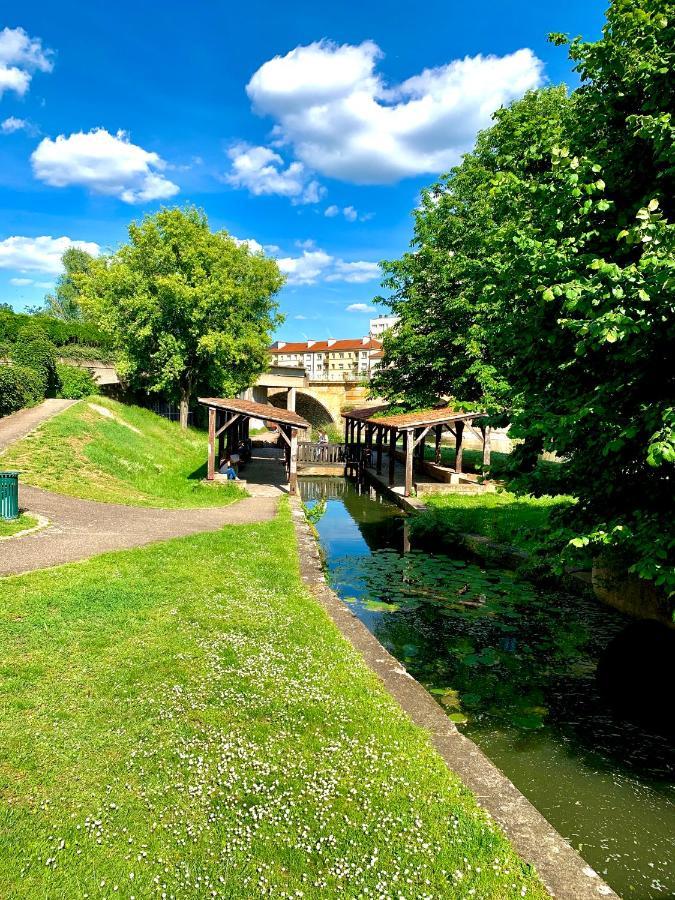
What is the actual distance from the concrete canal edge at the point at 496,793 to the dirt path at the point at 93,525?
5.16 metres

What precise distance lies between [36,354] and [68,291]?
38933 mm

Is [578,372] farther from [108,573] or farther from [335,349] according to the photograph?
[335,349]

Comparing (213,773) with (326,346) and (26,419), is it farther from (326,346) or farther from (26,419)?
(326,346)

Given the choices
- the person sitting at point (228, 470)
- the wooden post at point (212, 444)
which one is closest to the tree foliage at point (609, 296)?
the wooden post at point (212, 444)

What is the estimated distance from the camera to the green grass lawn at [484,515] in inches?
520

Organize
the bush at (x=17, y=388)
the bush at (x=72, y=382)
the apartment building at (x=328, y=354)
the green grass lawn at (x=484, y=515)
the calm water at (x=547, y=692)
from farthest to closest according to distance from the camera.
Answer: the apartment building at (x=328, y=354)
the bush at (x=72, y=382)
the bush at (x=17, y=388)
the green grass lawn at (x=484, y=515)
the calm water at (x=547, y=692)

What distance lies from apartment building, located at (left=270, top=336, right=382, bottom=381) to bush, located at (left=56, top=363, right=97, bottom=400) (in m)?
65.3

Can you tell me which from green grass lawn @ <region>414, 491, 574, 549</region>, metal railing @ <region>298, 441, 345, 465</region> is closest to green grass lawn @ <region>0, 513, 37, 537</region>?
green grass lawn @ <region>414, 491, 574, 549</region>

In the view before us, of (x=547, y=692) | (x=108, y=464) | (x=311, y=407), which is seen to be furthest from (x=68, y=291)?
(x=547, y=692)

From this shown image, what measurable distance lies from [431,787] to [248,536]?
25.8 feet

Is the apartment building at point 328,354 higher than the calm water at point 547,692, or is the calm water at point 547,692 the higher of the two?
the apartment building at point 328,354

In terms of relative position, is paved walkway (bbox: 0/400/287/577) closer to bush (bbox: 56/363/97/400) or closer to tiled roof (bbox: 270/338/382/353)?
bush (bbox: 56/363/97/400)

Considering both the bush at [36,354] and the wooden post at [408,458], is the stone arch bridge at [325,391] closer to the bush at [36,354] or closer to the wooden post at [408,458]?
the bush at [36,354]

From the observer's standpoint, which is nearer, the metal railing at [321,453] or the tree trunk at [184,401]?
the tree trunk at [184,401]
